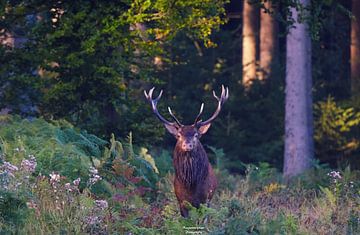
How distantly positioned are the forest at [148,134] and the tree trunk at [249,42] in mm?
2547

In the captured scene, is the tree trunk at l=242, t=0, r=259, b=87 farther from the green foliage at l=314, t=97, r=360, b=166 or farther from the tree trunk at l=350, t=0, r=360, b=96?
the green foliage at l=314, t=97, r=360, b=166

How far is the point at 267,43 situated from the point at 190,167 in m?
19.6

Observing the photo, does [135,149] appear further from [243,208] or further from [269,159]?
[269,159]

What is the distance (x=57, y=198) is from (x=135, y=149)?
6.02 m

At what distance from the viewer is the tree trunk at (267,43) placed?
32.5 metres

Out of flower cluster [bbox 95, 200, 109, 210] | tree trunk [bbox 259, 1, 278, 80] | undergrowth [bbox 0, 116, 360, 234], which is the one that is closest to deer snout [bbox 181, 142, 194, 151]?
undergrowth [bbox 0, 116, 360, 234]

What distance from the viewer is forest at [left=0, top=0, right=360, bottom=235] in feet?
39.4

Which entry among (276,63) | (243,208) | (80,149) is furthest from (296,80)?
(243,208)

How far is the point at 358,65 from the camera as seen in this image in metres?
31.9

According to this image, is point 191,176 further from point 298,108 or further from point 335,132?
point 335,132

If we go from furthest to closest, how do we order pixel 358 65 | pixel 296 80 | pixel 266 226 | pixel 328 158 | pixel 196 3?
pixel 358 65, pixel 328 158, pixel 296 80, pixel 196 3, pixel 266 226

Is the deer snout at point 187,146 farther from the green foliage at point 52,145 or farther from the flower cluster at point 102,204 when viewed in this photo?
the flower cluster at point 102,204

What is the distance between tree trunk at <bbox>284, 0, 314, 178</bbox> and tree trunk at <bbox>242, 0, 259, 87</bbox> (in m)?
7.50

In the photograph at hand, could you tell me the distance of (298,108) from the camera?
82.7 feet
